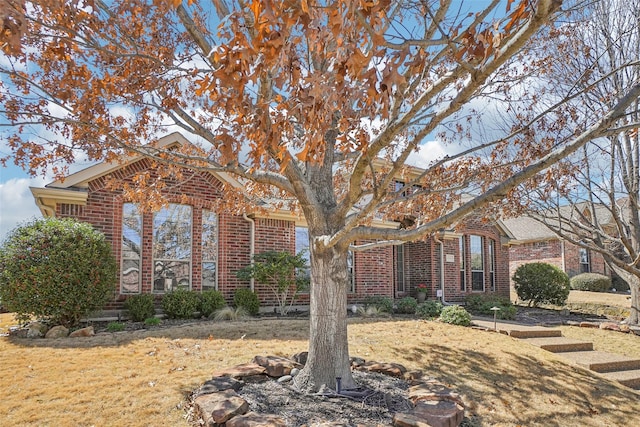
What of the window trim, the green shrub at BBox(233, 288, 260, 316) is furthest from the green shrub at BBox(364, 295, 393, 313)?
the window trim

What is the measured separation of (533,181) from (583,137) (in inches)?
195

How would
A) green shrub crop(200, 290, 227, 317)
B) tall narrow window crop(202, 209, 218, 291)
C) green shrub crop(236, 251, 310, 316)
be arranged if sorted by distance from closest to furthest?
green shrub crop(200, 290, 227, 317), green shrub crop(236, 251, 310, 316), tall narrow window crop(202, 209, 218, 291)

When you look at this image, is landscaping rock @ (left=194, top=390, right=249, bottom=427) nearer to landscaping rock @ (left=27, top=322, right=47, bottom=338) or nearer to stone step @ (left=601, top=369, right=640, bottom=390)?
landscaping rock @ (left=27, top=322, right=47, bottom=338)

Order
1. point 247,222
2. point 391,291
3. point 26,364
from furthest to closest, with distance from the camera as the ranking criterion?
point 391,291, point 247,222, point 26,364

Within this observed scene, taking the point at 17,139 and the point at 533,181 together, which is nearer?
the point at 17,139

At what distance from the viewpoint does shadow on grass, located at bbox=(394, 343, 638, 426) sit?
19.8 ft

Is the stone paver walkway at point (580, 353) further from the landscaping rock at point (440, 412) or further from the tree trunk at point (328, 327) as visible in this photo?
the tree trunk at point (328, 327)

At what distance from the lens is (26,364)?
6.14 meters

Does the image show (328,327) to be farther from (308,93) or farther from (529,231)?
(529,231)

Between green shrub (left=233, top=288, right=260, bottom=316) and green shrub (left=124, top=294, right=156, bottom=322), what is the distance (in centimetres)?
221

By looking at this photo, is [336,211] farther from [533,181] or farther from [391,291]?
[391,291]

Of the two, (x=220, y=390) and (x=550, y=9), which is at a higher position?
(x=550, y=9)

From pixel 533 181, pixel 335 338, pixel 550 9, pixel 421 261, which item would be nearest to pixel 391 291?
pixel 421 261

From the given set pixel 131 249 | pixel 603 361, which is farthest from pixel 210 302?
pixel 603 361
